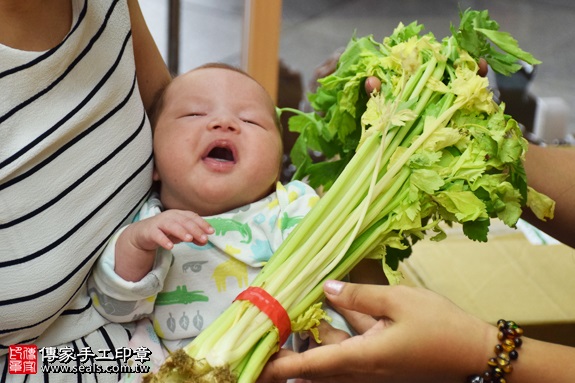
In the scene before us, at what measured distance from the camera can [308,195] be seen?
4.05 feet

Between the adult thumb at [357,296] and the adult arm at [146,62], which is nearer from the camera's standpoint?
the adult thumb at [357,296]

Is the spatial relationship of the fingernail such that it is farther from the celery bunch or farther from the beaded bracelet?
the beaded bracelet

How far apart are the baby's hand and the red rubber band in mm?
97

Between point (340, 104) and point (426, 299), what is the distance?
35 cm

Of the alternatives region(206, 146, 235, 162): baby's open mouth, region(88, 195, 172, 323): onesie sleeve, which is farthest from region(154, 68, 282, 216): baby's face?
region(88, 195, 172, 323): onesie sleeve

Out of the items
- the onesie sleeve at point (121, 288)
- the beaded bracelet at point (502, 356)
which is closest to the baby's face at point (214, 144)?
the onesie sleeve at point (121, 288)

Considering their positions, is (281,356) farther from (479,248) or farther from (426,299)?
(479,248)

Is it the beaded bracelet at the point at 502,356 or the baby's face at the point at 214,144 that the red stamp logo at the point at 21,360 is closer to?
the baby's face at the point at 214,144

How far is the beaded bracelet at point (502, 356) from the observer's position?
104 cm

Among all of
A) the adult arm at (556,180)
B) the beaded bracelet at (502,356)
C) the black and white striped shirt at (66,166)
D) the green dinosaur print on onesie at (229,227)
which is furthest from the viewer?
the adult arm at (556,180)

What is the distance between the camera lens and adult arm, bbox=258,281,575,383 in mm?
1004

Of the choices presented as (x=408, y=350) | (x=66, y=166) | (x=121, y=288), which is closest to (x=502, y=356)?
(x=408, y=350)

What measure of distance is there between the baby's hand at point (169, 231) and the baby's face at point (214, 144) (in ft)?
0.48

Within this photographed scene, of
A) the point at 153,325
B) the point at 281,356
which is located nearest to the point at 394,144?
the point at 281,356
